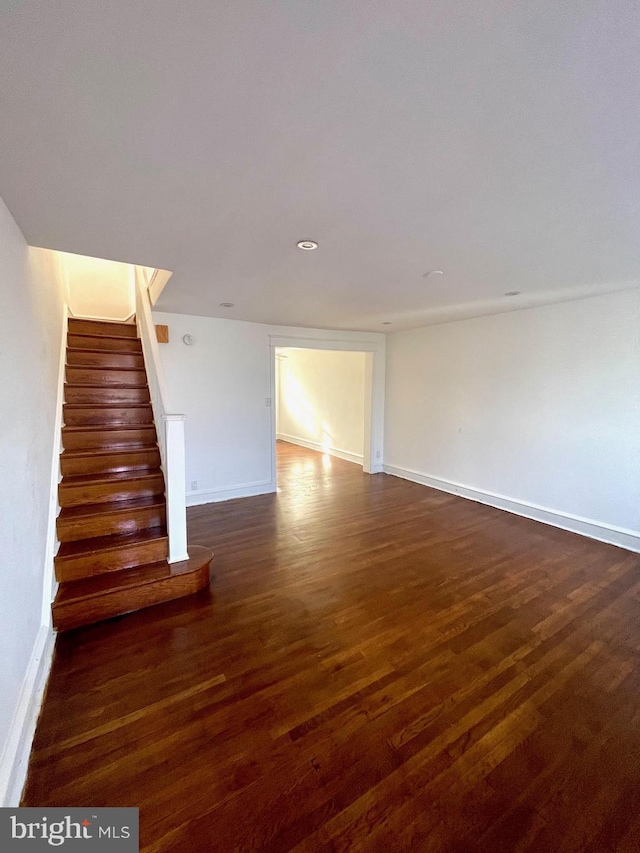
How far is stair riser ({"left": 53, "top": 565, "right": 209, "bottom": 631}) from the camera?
214 centimetres

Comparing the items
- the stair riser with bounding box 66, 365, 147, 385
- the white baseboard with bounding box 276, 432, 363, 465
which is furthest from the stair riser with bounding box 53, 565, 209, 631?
the white baseboard with bounding box 276, 432, 363, 465

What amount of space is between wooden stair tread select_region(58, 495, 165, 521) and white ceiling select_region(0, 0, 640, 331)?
1809 millimetres

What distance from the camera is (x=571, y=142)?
3.96ft

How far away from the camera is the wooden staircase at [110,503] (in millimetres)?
2293

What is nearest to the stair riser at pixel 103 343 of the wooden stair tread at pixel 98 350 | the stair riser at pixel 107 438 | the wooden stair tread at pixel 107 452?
the wooden stair tread at pixel 98 350

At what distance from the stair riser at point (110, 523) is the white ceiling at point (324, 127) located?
6.03 feet

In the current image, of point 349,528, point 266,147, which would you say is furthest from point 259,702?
point 266,147

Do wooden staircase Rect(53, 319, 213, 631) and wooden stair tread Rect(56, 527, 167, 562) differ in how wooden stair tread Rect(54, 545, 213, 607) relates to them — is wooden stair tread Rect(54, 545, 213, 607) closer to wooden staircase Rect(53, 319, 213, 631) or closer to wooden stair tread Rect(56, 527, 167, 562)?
wooden staircase Rect(53, 319, 213, 631)

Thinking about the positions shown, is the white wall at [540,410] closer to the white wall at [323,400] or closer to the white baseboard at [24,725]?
the white wall at [323,400]

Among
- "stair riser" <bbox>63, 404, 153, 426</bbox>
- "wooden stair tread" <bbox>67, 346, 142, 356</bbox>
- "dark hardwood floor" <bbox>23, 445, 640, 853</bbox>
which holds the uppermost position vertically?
"wooden stair tread" <bbox>67, 346, 142, 356</bbox>

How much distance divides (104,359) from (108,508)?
178 cm

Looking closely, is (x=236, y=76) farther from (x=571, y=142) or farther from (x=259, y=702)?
(x=259, y=702)

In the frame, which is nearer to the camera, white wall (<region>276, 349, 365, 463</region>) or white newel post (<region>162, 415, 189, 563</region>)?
white newel post (<region>162, 415, 189, 563</region>)

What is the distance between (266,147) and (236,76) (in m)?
0.28
